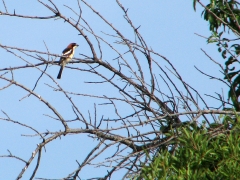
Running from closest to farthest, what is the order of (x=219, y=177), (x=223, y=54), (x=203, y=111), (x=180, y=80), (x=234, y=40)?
(x=219, y=177) → (x=203, y=111) → (x=180, y=80) → (x=234, y=40) → (x=223, y=54)

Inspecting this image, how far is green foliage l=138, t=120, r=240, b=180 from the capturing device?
3525mm

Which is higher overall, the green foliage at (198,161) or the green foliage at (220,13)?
the green foliage at (220,13)

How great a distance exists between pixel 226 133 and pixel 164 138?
75 cm

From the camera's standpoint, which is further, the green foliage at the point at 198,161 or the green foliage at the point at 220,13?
the green foliage at the point at 220,13

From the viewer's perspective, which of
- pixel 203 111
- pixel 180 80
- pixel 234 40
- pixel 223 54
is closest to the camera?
pixel 203 111

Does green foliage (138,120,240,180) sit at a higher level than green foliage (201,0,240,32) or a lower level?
lower

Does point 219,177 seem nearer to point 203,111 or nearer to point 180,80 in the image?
point 203,111

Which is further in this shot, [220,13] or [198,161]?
[220,13]

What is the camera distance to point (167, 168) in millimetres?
3635

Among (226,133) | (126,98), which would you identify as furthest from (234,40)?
(226,133)

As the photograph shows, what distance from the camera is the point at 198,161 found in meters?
3.66

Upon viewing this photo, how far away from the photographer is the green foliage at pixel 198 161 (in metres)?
3.53

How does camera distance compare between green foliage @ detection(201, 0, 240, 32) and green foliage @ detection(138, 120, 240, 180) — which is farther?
green foliage @ detection(201, 0, 240, 32)

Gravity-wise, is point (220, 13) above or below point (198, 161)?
above
